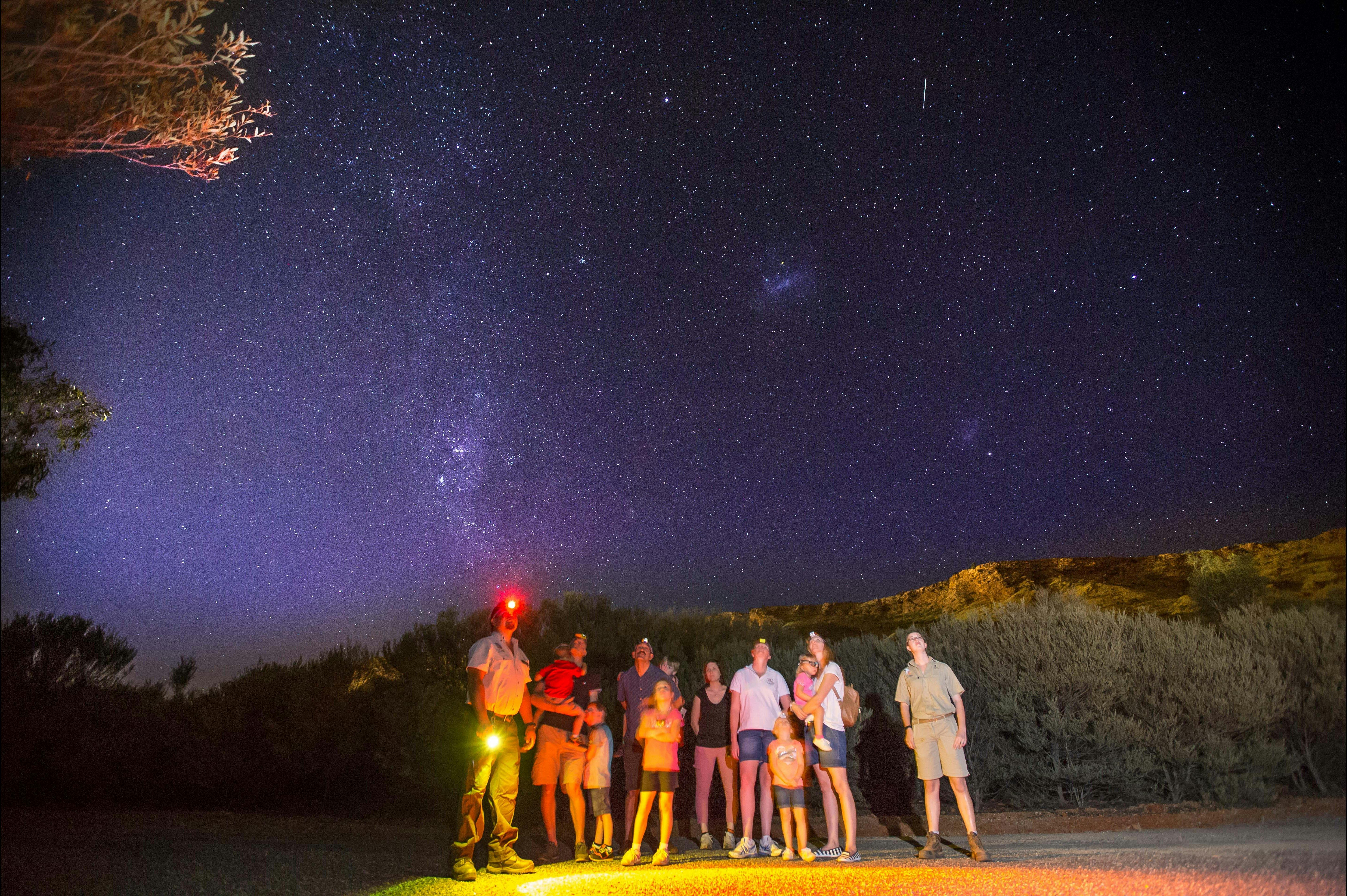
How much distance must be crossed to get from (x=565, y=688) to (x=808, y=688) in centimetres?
231

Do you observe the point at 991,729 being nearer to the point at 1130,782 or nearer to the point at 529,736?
the point at 1130,782

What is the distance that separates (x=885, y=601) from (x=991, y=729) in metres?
50.4

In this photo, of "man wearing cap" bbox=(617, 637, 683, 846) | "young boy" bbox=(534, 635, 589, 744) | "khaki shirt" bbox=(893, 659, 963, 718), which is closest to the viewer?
"khaki shirt" bbox=(893, 659, 963, 718)

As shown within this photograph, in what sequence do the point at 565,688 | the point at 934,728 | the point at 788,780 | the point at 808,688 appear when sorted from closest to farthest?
1. the point at 934,728
2. the point at 788,780
3. the point at 808,688
4. the point at 565,688

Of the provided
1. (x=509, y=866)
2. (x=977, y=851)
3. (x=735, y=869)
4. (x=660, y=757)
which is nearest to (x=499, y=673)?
(x=509, y=866)

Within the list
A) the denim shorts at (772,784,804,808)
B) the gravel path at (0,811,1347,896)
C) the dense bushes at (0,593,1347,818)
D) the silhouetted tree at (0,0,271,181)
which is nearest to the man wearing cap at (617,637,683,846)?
the gravel path at (0,811,1347,896)

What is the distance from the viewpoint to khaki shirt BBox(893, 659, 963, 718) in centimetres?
692

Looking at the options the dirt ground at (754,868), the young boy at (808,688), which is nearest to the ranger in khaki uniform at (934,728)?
the dirt ground at (754,868)

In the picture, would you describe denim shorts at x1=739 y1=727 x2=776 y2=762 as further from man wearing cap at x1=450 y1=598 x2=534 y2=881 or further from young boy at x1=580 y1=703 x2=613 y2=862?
man wearing cap at x1=450 y1=598 x2=534 y2=881

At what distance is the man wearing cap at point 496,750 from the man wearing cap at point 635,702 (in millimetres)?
1791

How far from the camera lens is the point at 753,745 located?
7.46 m

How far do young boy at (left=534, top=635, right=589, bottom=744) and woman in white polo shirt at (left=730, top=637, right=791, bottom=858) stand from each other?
1503 mm

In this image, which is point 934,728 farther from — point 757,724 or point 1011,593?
point 1011,593

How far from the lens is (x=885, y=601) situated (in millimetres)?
59656
